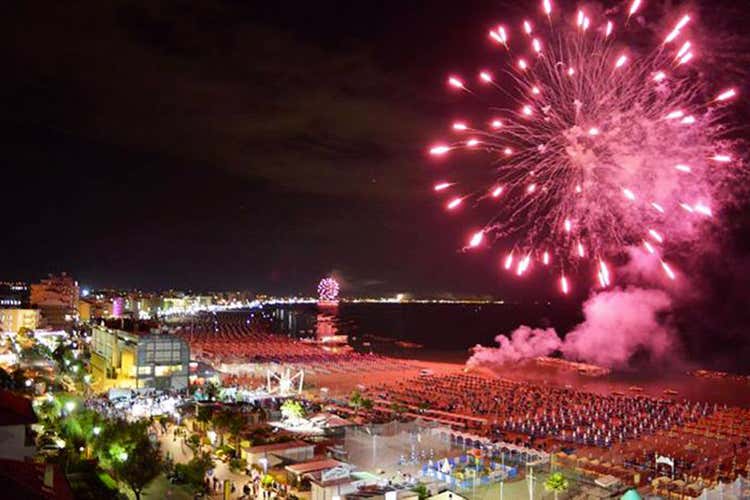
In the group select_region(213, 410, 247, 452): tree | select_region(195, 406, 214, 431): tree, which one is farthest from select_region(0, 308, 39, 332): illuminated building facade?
select_region(213, 410, 247, 452): tree

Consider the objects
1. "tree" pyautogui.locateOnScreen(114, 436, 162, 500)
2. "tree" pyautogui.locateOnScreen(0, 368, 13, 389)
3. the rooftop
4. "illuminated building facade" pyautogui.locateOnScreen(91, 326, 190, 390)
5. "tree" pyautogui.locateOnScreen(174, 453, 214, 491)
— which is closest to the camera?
"tree" pyautogui.locateOnScreen(114, 436, 162, 500)

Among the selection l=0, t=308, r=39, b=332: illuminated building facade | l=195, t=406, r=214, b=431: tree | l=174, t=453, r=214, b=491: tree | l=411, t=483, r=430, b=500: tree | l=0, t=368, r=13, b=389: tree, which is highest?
l=0, t=308, r=39, b=332: illuminated building facade

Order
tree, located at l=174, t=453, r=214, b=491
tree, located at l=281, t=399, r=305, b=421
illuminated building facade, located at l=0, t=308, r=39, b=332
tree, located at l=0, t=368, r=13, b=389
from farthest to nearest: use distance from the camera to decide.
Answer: illuminated building facade, located at l=0, t=308, r=39, b=332
tree, located at l=0, t=368, r=13, b=389
tree, located at l=281, t=399, r=305, b=421
tree, located at l=174, t=453, r=214, b=491

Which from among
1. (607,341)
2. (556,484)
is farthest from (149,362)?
(607,341)

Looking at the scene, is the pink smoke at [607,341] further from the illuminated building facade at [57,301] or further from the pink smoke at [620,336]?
the illuminated building facade at [57,301]

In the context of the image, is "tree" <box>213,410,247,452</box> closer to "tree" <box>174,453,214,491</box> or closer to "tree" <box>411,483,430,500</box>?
"tree" <box>174,453,214,491</box>

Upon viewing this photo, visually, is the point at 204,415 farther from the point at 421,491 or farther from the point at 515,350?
the point at 515,350

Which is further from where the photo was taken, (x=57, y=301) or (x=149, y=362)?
(x=57, y=301)
